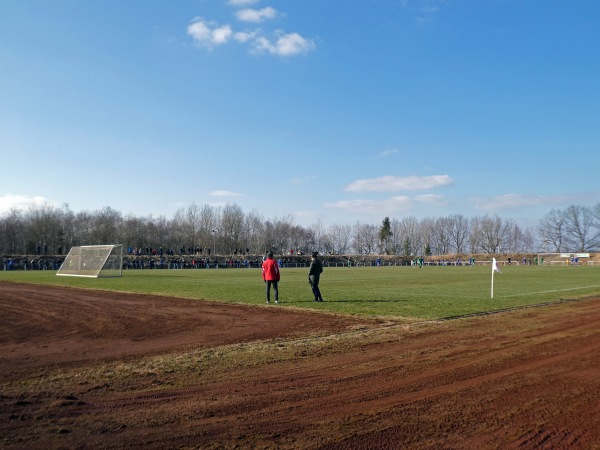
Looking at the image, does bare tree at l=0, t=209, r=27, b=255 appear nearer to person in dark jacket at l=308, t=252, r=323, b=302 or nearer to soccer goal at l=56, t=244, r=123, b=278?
soccer goal at l=56, t=244, r=123, b=278

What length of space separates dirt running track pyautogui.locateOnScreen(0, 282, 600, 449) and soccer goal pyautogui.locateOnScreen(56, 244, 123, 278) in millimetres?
29245

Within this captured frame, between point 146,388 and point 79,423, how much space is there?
149cm

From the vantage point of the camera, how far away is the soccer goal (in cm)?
4062

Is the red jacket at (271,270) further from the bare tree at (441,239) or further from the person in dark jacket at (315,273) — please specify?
the bare tree at (441,239)

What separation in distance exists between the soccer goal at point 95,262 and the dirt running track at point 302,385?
29245mm

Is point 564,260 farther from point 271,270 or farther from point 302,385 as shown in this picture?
point 302,385

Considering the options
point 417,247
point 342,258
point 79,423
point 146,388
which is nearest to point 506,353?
point 146,388

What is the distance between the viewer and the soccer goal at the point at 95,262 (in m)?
40.6

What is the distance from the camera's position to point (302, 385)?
6824mm

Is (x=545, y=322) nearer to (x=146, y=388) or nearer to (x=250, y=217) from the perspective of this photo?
(x=146, y=388)

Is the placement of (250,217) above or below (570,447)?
above

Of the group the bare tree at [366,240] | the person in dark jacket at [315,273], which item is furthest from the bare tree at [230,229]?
the person in dark jacket at [315,273]

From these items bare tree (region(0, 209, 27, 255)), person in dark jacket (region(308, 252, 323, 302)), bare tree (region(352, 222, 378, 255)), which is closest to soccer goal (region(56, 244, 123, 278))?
person in dark jacket (region(308, 252, 323, 302))

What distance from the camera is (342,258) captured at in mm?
114500
